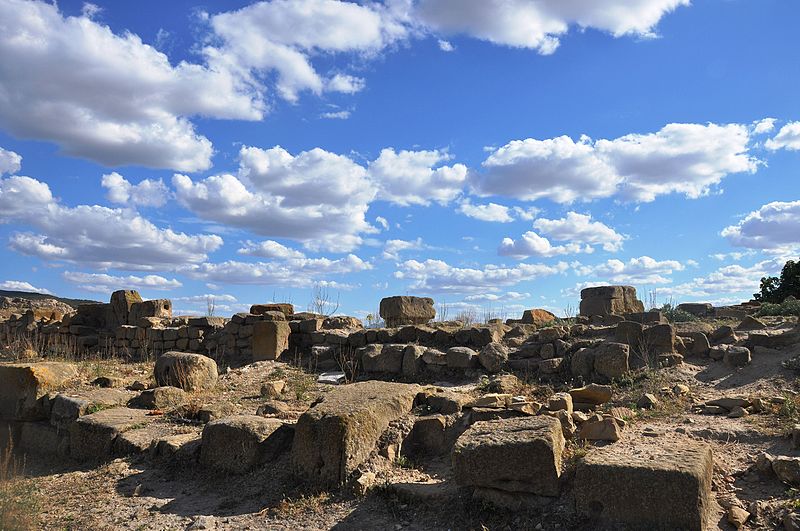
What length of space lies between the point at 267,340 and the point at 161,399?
383 centimetres

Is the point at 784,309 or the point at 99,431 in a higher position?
the point at 784,309

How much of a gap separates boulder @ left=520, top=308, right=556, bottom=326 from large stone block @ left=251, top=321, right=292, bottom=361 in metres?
4.89

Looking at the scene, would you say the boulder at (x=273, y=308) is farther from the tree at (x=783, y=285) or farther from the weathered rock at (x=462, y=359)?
the tree at (x=783, y=285)

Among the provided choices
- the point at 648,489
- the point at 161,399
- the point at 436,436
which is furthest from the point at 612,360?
the point at 161,399

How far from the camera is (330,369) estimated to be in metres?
11.1

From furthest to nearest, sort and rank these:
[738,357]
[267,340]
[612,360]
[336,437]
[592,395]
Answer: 1. [267,340]
2. [612,360]
3. [738,357]
4. [592,395]
5. [336,437]

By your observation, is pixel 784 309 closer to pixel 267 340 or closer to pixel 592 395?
pixel 592 395

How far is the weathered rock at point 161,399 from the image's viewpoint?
8.32 meters

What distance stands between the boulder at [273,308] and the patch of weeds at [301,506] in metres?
8.83

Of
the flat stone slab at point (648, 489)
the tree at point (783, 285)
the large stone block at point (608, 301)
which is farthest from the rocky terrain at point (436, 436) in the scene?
the tree at point (783, 285)

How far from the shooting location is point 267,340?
12164mm

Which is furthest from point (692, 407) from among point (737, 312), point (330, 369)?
point (737, 312)

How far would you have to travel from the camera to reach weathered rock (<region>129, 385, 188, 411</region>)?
8.32 metres

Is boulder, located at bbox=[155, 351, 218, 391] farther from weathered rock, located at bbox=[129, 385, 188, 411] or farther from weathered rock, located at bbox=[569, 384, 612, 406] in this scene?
weathered rock, located at bbox=[569, 384, 612, 406]
